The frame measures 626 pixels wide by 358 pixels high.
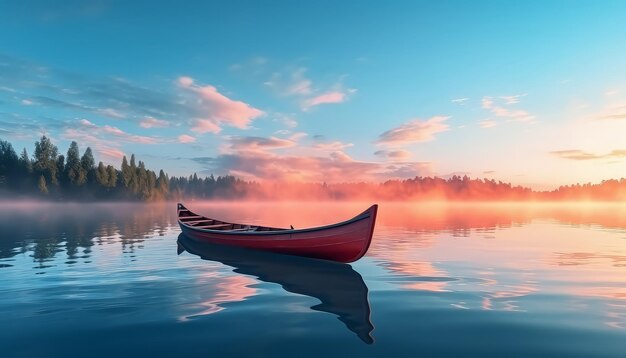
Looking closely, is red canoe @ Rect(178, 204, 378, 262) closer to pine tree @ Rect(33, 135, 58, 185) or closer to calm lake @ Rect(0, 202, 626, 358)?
calm lake @ Rect(0, 202, 626, 358)

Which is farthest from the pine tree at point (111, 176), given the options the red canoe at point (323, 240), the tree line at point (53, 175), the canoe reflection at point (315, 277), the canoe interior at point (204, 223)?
the red canoe at point (323, 240)

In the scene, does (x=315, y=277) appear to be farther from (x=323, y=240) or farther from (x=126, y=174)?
(x=126, y=174)

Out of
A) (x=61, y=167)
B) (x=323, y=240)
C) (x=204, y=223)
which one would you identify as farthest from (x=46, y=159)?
(x=323, y=240)

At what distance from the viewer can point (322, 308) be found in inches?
429

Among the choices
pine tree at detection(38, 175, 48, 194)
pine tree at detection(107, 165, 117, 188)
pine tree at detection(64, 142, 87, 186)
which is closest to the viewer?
pine tree at detection(38, 175, 48, 194)

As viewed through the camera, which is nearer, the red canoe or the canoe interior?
the red canoe

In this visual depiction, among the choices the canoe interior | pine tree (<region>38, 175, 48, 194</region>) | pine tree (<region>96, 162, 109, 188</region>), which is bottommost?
the canoe interior

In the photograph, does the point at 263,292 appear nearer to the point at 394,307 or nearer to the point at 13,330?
the point at 394,307

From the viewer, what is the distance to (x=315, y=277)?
15.5m

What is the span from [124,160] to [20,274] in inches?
6043

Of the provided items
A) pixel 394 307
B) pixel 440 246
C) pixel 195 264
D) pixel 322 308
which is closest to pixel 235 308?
pixel 322 308

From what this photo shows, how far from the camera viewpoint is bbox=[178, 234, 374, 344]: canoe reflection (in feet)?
34.2

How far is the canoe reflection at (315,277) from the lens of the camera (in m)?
10.4

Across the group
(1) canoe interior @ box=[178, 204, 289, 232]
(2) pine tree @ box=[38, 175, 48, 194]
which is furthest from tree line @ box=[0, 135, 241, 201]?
(1) canoe interior @ box=[178, 204, 289, 232]
